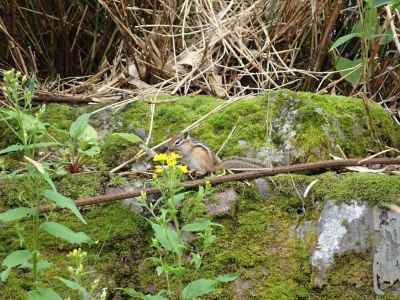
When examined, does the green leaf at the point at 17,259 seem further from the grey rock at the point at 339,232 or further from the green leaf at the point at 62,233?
the grey rock at the point at 339,232

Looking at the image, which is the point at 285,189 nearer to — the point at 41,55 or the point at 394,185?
the point at 394,185

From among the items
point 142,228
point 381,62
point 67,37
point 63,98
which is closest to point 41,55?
point 67,37

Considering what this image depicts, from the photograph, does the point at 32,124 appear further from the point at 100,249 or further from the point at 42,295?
the point at 100,249

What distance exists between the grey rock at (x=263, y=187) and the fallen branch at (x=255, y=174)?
0.02m

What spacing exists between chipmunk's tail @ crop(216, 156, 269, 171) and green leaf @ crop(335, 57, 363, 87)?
0.66m

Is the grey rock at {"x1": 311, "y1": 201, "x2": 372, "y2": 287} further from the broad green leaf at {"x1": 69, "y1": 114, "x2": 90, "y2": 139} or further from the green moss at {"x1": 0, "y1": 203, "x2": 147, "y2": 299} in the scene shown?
the broad green leaf at {"x1": 69, "y1": 114, "x2": 90, "y2": 139}

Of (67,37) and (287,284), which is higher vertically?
(67,37)

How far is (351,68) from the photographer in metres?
2.46

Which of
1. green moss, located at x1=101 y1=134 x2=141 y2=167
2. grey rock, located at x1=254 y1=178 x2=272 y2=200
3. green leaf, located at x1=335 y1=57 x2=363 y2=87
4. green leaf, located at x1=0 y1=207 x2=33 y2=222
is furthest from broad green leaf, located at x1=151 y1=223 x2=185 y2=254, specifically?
green leaf, located at x1=335 y1=57 x2=363 y2=87

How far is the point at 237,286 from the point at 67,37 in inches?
56.6

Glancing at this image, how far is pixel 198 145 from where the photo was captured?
79.6 inches

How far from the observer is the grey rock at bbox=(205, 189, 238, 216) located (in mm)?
1830

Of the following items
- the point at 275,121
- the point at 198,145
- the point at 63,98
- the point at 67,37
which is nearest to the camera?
the point at 198,145

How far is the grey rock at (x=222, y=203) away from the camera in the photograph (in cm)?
183
